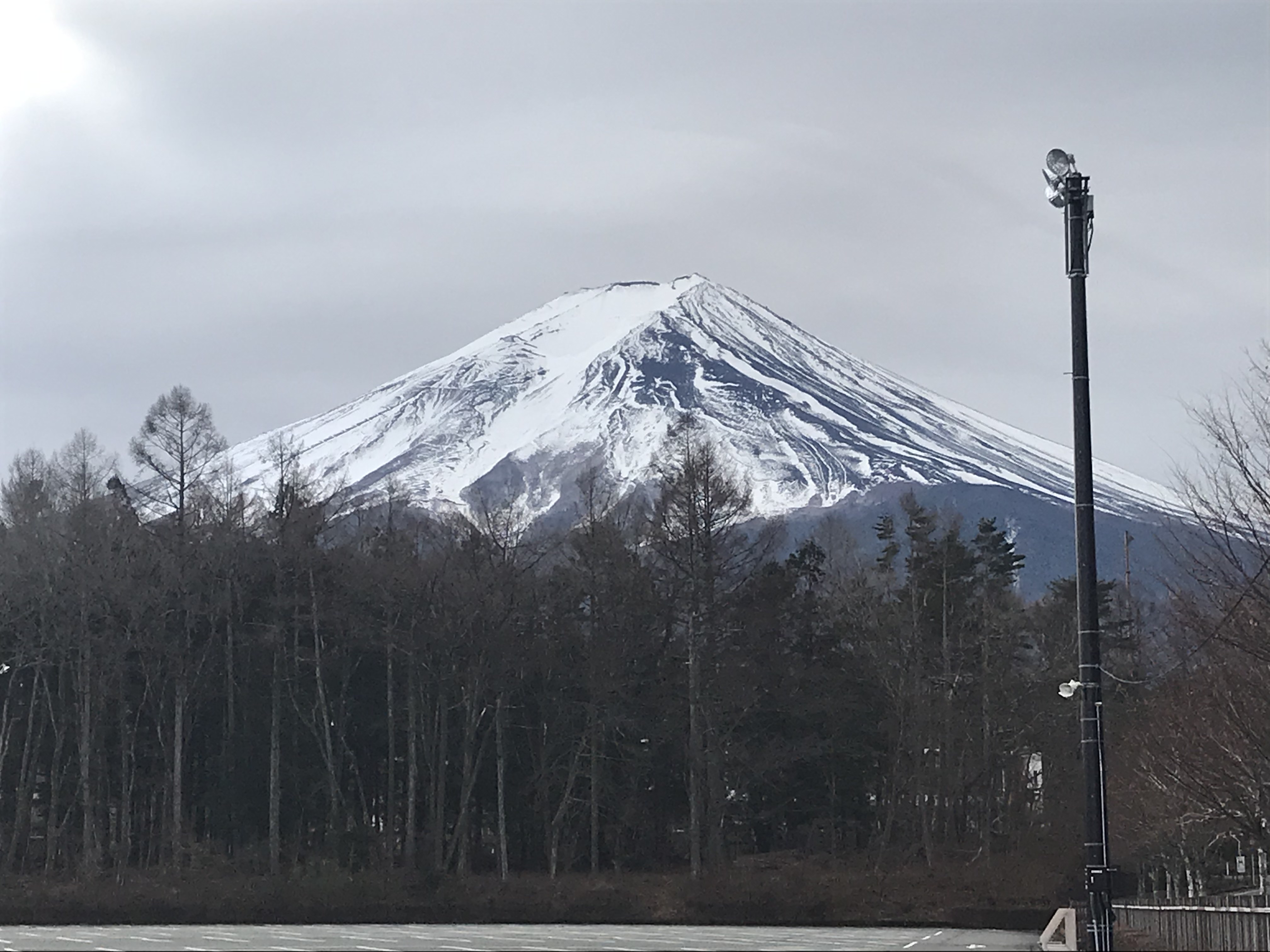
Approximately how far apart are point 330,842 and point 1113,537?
A: 463ft

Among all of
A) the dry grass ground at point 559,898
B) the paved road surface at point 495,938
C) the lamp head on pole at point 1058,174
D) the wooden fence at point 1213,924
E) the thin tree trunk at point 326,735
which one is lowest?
the dry grass ground at point 559,898

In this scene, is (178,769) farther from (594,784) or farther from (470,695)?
(594,784)

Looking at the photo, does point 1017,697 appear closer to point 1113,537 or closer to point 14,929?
point 14,929

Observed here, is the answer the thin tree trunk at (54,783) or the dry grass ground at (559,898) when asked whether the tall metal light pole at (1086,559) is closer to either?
the dry grass ground at (559,898)

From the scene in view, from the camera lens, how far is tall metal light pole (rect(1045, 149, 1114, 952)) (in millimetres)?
17141

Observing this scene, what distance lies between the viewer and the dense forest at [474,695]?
5312cm

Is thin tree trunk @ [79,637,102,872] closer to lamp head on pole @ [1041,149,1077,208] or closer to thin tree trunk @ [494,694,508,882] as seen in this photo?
thin tree trunk @ [494,694,508,882]

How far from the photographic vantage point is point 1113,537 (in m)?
181

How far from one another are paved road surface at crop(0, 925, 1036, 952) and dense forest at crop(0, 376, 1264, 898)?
523 inches

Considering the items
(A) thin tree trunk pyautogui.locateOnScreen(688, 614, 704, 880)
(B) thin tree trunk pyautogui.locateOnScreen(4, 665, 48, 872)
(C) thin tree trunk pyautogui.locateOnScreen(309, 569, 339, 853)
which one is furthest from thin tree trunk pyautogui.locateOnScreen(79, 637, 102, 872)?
(A) thin tree trunk pyautogui.locateOnScreen(688, 614, 704, 880)

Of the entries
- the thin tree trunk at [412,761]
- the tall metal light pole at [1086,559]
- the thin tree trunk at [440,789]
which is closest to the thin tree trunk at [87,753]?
the thin tree trunk at [412,761]

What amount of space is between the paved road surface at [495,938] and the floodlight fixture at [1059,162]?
15.0 meters

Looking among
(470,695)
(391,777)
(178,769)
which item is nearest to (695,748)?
(470,695)

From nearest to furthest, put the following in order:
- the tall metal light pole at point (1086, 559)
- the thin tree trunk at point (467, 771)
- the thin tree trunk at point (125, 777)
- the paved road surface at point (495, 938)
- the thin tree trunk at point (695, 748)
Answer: the tall metal light pole at point (1086, 559)
the paved road surface at point (495, 938)
the thin tree trunk at point (695, 748)
the thin tree trunk at point (125, 777)
the thin tree trunk at point (467, 771)
